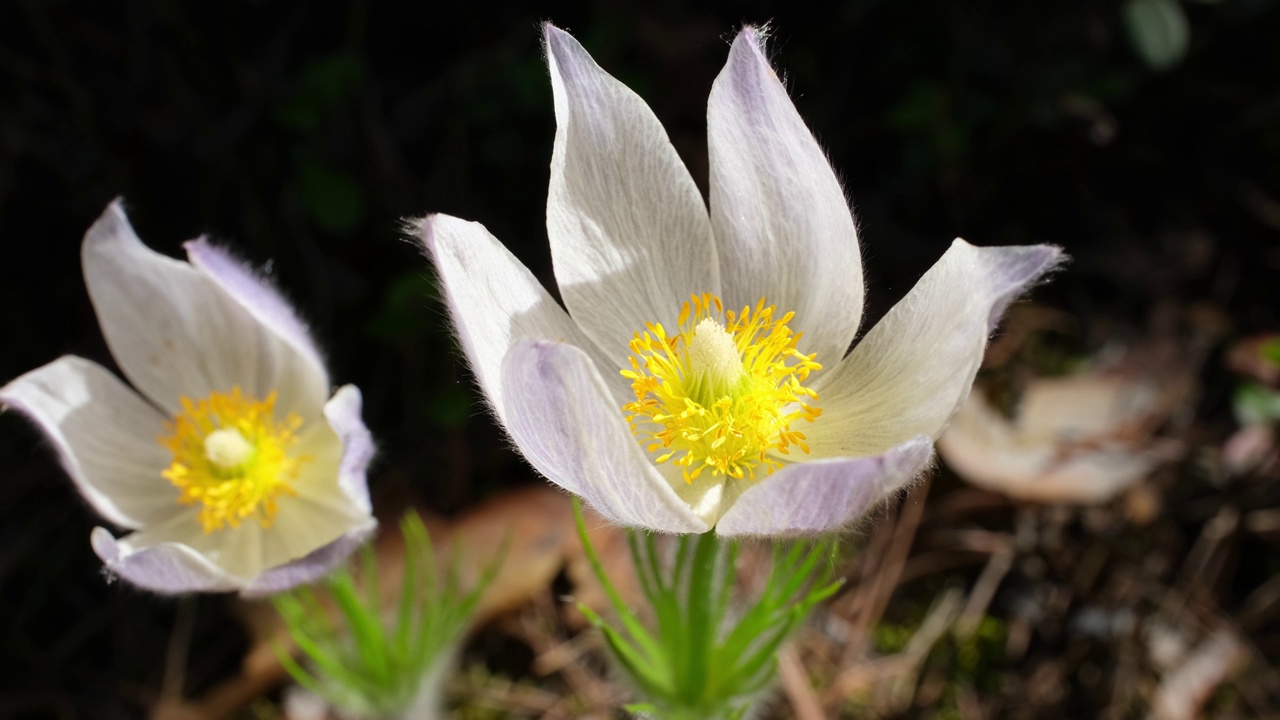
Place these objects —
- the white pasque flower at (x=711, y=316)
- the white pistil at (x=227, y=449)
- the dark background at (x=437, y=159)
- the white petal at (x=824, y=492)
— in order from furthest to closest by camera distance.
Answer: the dark background at (x=437, y=159) < the white pistil at (x=227, y=449) < the white pasque flower at (x=711, y=316) < the white petal at (x=824, y=492)

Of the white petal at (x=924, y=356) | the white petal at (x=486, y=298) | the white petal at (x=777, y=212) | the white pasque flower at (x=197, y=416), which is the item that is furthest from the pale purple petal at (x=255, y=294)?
the white petal at (x=924, y=356)

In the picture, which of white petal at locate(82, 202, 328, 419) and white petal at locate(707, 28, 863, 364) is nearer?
white petal at locate(707, 28, 863, 364)

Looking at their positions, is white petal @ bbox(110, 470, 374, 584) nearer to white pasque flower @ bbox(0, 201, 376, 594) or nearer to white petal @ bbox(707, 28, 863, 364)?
white pasque flower @ bbox(0, 201, 376, 594)

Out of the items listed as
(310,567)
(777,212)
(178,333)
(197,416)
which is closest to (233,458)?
(197,416)

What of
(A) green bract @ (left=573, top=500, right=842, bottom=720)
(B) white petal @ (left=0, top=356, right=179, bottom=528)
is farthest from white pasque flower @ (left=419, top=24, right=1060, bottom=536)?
(B) white petal @ (left=0, top=356, right=179, bottom=528)

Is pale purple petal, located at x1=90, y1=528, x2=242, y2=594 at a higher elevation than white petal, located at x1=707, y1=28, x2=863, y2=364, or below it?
below

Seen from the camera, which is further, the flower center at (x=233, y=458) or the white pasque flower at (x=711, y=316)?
the flower center at (x=233, y=458)

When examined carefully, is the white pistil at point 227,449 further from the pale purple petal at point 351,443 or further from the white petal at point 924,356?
the white petal at point 924,356
